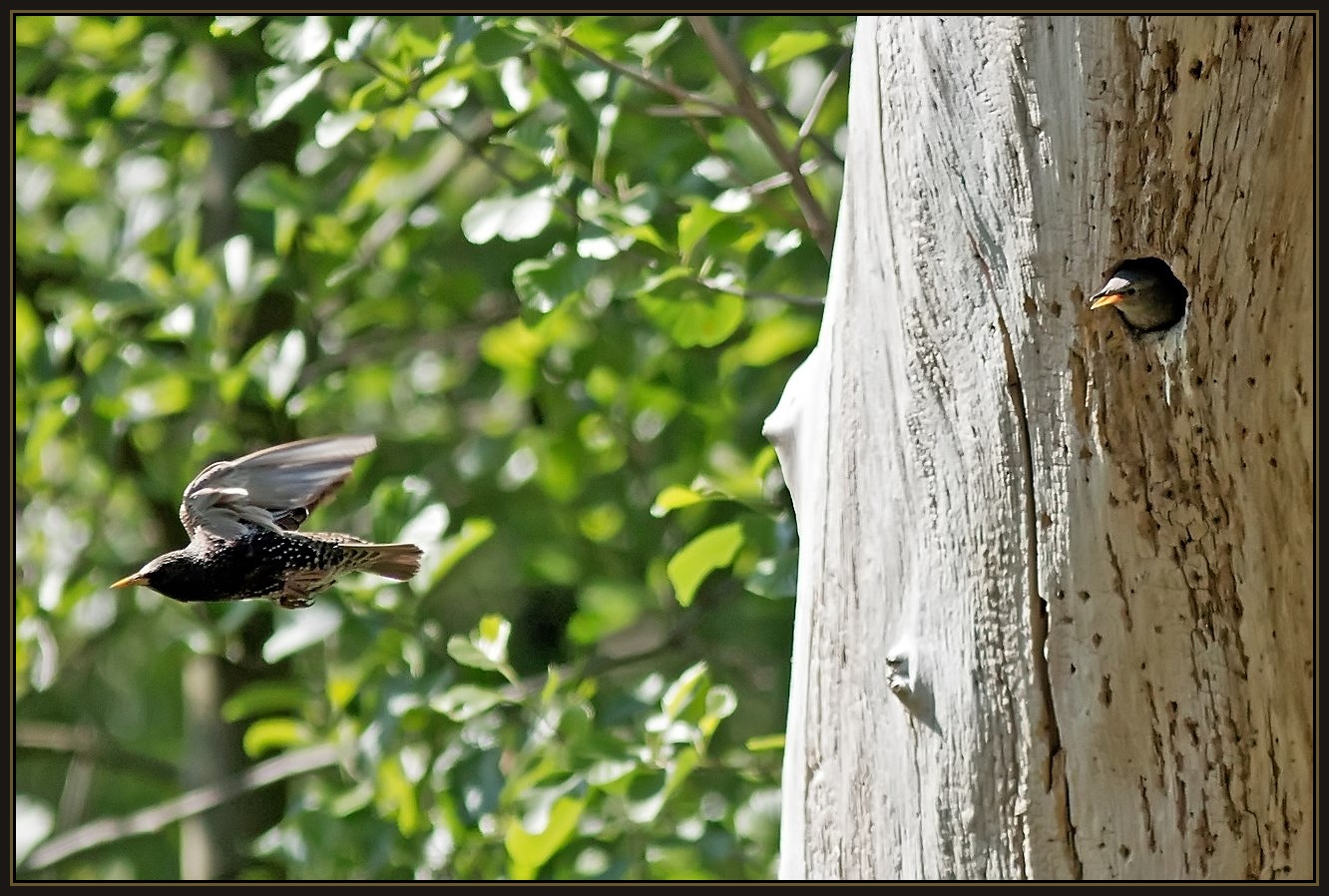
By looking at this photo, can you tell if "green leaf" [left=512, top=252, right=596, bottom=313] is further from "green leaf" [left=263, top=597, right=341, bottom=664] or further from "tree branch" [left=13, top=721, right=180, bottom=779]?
"tree branch" [left=13, top=721, right=180, bottom=779]

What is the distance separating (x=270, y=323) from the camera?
4922mm

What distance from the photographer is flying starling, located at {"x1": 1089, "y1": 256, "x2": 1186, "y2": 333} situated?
1.70 meters

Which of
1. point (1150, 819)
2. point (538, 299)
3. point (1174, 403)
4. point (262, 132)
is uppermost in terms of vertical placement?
point (262, 132)

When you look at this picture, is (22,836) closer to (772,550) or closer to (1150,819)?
(772,550)

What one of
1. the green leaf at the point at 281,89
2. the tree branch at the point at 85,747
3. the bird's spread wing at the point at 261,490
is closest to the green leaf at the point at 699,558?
the bird's spread wing at the point at 261,490

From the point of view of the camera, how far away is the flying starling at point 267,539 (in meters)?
1.97

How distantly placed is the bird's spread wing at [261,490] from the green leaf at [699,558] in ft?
2.92

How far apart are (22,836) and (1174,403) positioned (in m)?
4.51

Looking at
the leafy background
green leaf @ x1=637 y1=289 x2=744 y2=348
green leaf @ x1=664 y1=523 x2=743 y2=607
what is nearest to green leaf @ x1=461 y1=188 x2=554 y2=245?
the leafy background

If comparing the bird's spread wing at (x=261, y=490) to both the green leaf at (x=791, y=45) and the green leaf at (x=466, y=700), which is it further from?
the green leaf at (x=791, y=45)

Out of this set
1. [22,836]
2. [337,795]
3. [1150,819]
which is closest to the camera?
[1150,819]

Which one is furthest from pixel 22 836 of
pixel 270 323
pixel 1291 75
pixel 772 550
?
pixel 1291 75

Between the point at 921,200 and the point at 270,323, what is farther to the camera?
the point at 270,323

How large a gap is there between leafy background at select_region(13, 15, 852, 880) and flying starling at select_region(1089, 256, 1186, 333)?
4.01 feet
